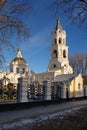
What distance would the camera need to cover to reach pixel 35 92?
71.9 feet

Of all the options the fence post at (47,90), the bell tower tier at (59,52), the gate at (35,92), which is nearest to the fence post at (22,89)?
the gate at (35,92)

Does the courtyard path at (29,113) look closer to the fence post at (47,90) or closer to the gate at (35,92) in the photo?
the fence post at (47,90)

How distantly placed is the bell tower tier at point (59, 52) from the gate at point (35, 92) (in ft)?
132

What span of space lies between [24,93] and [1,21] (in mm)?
5050

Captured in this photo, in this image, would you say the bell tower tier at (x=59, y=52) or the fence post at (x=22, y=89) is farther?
the bell tower tier at (x=59, y=52)

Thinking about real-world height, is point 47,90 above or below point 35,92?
above

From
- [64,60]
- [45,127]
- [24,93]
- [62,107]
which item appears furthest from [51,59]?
[45,127]

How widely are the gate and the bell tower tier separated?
132 feet

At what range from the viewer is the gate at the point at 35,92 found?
69.4ft

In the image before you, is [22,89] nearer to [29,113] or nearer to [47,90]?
[29,113]

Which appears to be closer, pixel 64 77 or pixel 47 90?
pixel 47 90

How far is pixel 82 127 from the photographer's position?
40.3 ft

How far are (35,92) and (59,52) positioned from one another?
41.7 meters

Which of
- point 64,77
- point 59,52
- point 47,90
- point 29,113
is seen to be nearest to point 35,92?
point 47,90
